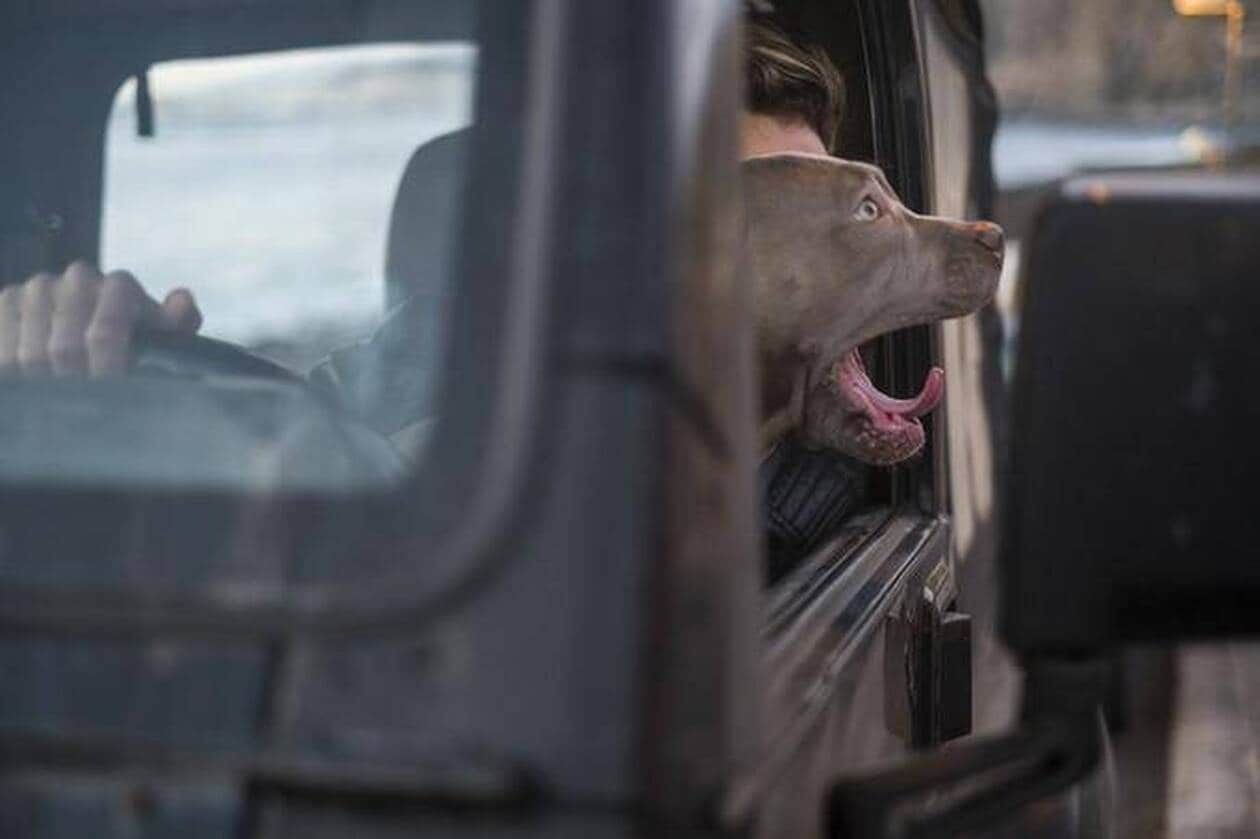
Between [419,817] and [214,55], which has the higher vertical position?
[214,55]

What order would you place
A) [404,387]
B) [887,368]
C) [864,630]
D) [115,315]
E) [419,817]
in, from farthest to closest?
[887,368] < [864,630] < [115,315] < [404,387] < [419,817]

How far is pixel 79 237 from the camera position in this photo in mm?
2445

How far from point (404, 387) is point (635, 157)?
0.55 metres

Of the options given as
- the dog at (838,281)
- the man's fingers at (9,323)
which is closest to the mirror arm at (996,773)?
the man's fingers at (9,323)

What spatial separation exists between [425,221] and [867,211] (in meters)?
1.13

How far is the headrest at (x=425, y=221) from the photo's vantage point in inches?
66.7

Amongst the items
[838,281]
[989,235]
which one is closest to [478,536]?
[838,281]

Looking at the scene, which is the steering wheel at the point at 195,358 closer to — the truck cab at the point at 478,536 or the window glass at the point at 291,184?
the window glass at the point at 291,184

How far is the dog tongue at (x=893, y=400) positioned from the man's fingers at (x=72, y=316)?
1.09 m

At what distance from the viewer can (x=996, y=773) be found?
1.70 metres

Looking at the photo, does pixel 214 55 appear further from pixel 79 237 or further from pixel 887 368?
pixel 887 368

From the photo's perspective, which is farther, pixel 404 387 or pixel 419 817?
pixel 404 387

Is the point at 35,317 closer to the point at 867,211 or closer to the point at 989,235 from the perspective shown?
the point at 867,211

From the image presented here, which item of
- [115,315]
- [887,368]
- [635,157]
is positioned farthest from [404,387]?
[887,368]
